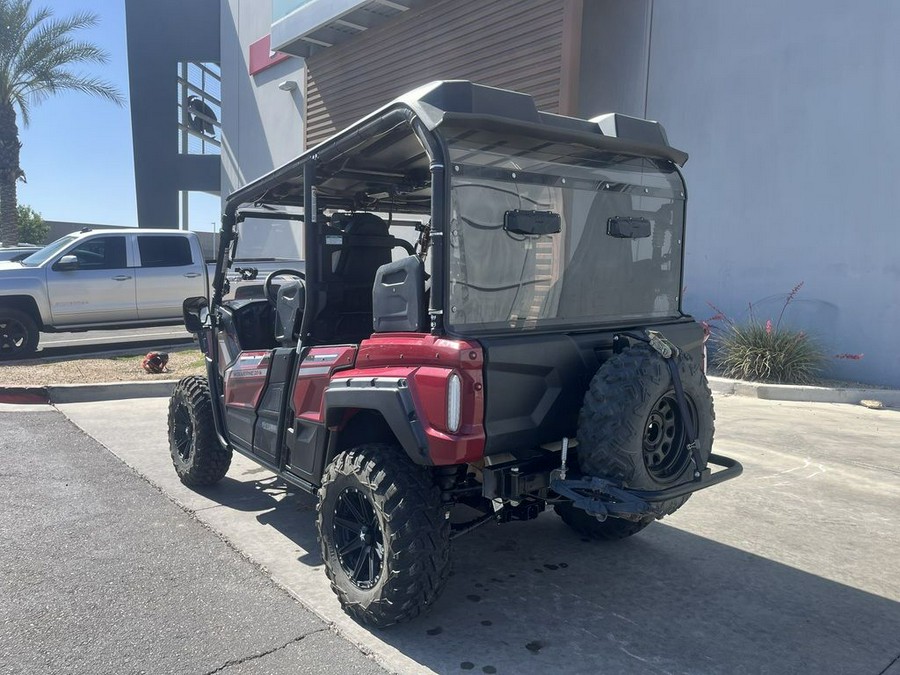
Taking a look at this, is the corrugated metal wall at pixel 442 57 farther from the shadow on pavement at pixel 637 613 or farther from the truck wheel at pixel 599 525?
the shadow on pavement at pixel 637 613

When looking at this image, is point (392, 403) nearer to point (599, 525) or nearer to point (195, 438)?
point (599, 525)

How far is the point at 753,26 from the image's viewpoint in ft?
32.9

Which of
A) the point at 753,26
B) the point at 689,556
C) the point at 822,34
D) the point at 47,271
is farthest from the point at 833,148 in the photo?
the point at 47,271

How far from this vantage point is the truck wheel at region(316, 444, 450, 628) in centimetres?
314

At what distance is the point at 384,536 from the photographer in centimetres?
318

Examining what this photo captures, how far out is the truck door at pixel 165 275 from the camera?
38.8 feet

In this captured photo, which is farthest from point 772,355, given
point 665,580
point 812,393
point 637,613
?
point 637,613

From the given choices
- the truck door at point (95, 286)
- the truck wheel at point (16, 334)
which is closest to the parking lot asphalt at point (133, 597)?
the truck wheel at point (16, 334)

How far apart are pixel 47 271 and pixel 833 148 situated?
11143 mm

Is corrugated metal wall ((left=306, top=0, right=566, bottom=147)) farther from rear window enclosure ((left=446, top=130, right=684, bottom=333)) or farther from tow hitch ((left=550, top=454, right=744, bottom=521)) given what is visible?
tow hitch ((left=550, top=454, right=744, bottom=521))

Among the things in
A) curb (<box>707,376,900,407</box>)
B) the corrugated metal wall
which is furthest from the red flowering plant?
the corrugated metal wall

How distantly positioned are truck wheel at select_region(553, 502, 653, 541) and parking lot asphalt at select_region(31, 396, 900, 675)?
76 mm

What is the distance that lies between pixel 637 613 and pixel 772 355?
6378mm

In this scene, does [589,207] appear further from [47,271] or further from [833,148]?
[47,271]
